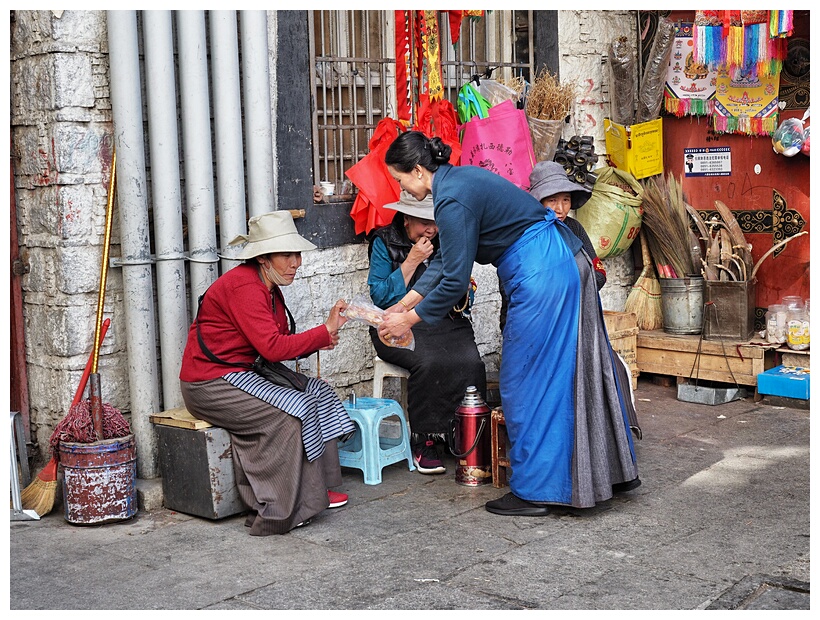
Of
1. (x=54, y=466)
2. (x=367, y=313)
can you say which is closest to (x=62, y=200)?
(x=54, y=466)

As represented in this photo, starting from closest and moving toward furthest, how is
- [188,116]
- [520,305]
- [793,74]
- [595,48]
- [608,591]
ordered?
[608,591] → [520,305] → [188,116] → [793,74] → [595,48]

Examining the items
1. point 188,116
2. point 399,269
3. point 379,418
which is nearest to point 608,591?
point 379,418

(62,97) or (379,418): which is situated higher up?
(62,97)

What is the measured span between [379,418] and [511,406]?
87 cm

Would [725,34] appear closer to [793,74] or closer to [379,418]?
[793,74]

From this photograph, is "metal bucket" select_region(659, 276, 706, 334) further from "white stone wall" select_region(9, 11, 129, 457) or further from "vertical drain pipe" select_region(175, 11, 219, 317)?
"white stone wall" select_region(9, 11, 129, 457)

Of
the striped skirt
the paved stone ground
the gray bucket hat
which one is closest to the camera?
the paved stone ground

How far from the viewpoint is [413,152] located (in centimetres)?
485

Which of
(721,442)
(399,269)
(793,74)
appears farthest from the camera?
(793,74)

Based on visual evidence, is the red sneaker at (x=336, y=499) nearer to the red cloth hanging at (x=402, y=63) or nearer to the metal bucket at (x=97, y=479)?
the metal bucket at (x=97, y=479)

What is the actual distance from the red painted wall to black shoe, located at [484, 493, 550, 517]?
11.5 ft

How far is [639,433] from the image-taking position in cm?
606

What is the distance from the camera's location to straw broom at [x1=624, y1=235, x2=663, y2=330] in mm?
7910

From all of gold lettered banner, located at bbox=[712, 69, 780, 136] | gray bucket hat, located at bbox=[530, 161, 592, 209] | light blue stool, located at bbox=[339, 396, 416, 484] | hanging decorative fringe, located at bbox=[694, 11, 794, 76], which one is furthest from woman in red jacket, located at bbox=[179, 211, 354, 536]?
gold lettered banner, located at bbox=[712, 69, 780, 136]
